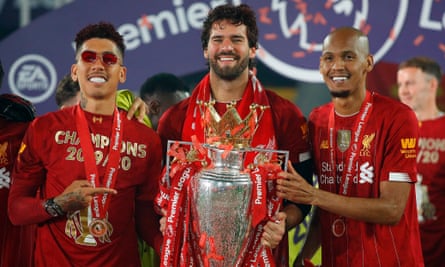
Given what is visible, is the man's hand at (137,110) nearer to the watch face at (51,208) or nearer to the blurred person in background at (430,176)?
the watch face at (51,208)

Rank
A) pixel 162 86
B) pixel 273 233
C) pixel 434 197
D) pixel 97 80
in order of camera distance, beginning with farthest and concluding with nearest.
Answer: pixel 434 197, pixel 162 86, pixel 97 80, pixel 273 233

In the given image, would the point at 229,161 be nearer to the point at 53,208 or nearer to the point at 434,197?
the point at 53,208

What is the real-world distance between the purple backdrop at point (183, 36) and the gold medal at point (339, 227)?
7.79ft

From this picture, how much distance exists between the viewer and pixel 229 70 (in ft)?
10.7

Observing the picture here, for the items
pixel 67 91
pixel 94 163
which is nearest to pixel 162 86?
pixel 67 91

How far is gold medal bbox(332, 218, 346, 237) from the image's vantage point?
3387mm

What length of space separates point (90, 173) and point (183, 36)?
116 inches

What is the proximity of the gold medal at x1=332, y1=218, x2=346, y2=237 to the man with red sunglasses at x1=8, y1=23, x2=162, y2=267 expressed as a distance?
2.52ft

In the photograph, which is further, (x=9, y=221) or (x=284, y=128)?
(x=9, y=221)

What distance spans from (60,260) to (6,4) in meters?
3.30

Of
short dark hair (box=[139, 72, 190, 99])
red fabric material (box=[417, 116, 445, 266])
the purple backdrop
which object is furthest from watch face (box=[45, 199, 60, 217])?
red fabric material (box=[417, 116, 445, 266])

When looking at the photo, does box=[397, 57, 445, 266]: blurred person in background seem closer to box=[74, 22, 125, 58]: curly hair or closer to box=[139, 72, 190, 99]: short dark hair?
box=[139, 72, 190, 99]: short dark hair

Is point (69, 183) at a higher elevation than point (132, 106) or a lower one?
lower

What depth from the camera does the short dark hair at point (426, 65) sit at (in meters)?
5.50
